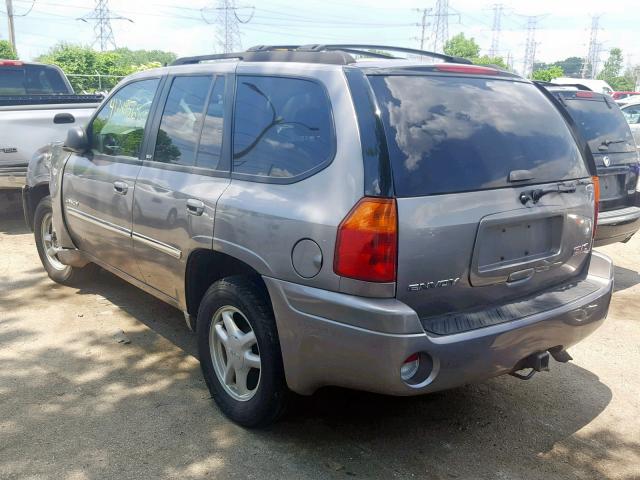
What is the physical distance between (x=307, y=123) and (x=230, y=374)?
1403 mm

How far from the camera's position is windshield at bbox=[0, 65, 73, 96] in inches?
365

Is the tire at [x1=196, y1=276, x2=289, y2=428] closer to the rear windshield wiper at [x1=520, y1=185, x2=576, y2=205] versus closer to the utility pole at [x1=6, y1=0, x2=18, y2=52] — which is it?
the rear windshield wiper at [x1=520, y1=185, x2=576, y2=205]

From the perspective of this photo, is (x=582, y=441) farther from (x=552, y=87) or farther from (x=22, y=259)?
(x=22, y=259)

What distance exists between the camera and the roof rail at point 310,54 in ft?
10.2

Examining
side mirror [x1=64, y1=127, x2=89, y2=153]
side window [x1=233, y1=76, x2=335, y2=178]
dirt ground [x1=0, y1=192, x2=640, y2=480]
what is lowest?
dirt ground [x1=0, y1=192, x2=640, y2=480]

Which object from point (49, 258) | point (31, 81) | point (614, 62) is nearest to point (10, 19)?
point (31, 81)

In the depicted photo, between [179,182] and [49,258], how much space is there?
105 inches

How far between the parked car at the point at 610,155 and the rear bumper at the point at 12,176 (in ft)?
18.7

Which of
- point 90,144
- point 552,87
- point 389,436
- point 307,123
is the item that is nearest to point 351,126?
point 307,123

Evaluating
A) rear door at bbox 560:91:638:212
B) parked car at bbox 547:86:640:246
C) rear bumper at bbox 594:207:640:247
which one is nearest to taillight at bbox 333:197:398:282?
rear bumper at bbox 594:207:640:247

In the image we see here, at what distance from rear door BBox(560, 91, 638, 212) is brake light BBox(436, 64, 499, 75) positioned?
282 cm

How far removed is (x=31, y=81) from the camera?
9.58 m

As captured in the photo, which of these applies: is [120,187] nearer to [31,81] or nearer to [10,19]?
[31,81]

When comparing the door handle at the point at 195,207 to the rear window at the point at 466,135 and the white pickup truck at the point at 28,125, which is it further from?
the white pickup truck at the point at 28,125
